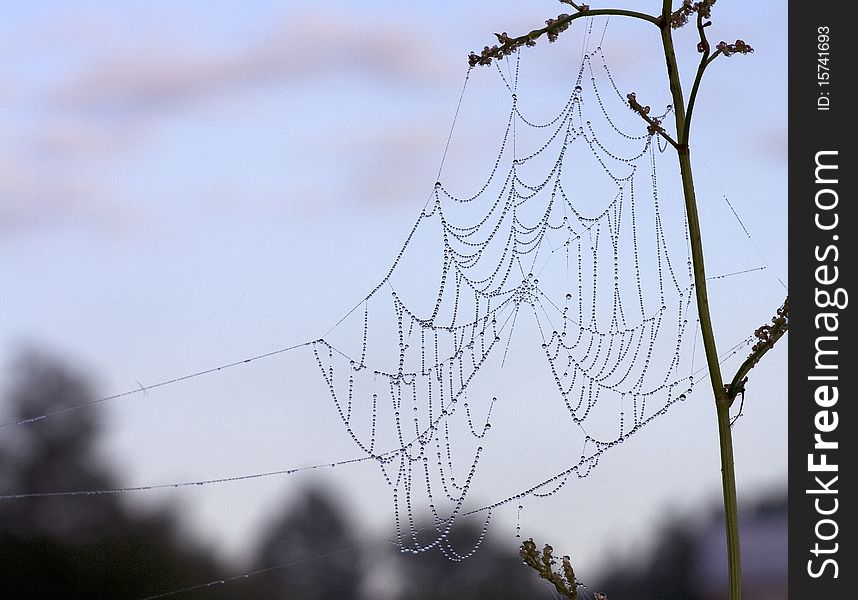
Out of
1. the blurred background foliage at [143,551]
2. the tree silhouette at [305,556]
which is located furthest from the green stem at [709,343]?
the tree silhouette at [305,556]

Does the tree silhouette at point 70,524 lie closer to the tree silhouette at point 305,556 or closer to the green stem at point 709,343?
the tree silhouette at point 305,556

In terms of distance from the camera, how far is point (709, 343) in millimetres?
1644

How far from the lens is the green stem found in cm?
162

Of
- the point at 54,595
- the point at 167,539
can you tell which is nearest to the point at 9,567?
the point at 54,595

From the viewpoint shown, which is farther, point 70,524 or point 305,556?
point 70,524

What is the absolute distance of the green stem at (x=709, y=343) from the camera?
162 centimetres

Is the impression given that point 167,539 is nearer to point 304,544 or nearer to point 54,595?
point 54,595

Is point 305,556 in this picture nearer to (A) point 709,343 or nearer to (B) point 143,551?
(B) point 143,551

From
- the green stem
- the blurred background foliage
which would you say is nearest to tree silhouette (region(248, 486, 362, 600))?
the blurred background foliage

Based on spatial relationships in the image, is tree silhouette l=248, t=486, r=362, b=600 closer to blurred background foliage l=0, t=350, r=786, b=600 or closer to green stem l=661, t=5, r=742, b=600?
blurred background foliage l=0, t=350, r=786, b=600

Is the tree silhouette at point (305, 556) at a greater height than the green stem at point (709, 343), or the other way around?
the green stem at point (709, 343)

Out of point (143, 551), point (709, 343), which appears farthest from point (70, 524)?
point (709, 343)
